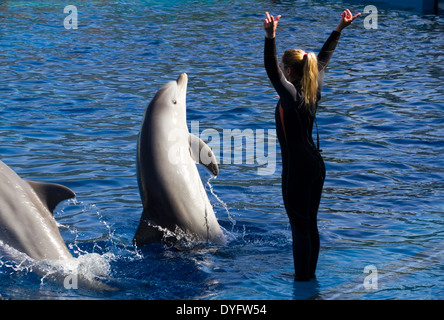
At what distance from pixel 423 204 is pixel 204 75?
27.1 ft

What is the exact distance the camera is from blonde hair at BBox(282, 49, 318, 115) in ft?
18.2

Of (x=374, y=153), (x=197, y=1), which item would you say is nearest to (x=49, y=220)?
(x=374, y=153)

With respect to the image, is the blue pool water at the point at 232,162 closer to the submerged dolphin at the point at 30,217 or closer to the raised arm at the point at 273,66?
the submerged dolphin at the point at 30,217

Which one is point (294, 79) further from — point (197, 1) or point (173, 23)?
point (197, 1)

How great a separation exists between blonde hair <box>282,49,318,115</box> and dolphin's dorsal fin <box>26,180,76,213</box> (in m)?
2.19

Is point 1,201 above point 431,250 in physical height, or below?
above

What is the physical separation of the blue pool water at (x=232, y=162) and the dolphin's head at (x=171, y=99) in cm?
142

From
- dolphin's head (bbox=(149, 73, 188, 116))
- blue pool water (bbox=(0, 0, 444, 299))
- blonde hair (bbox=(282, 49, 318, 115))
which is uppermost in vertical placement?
blonde hair (bbox=(282, 49, 318, 115))

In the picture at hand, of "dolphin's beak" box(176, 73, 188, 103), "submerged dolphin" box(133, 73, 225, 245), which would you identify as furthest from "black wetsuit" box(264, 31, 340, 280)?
"dolphin's beak" box(176, 73, 188, 103)

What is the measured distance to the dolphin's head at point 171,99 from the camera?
7.18 m

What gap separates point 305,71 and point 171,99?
6.91 feet

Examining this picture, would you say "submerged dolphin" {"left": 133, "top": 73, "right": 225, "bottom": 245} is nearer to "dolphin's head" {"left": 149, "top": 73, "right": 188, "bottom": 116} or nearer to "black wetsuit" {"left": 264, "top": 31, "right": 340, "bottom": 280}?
"dolphin's head" {"left": 149, "top": 73, "right": 188, "bottom": 116}
